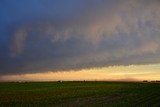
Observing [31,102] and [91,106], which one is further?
[31,102]

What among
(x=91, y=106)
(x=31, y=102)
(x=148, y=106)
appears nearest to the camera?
(x=148, y=106)

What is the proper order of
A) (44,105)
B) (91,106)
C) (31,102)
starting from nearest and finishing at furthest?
(91,106) → (44,105) → (31,102)

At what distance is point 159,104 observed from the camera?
3878 cm

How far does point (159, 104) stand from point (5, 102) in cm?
1918

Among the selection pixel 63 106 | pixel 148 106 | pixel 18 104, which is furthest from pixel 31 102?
pixel 148 106

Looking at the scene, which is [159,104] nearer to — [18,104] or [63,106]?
[63,106]

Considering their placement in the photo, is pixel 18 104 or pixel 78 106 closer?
pixel 78 106

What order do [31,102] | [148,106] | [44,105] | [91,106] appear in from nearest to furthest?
[148,106], [91,106], [44,105], [31,102]

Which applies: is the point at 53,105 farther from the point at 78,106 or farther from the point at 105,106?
the point at 105,106

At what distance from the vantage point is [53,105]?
139 ft

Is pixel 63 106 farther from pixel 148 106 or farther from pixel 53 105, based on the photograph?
pixel 148 106

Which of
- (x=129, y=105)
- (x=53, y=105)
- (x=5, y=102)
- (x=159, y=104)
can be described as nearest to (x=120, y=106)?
(x=129, y=105)

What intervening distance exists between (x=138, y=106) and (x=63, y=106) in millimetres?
8655

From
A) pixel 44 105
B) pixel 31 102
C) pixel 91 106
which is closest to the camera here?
pixel 91 106
